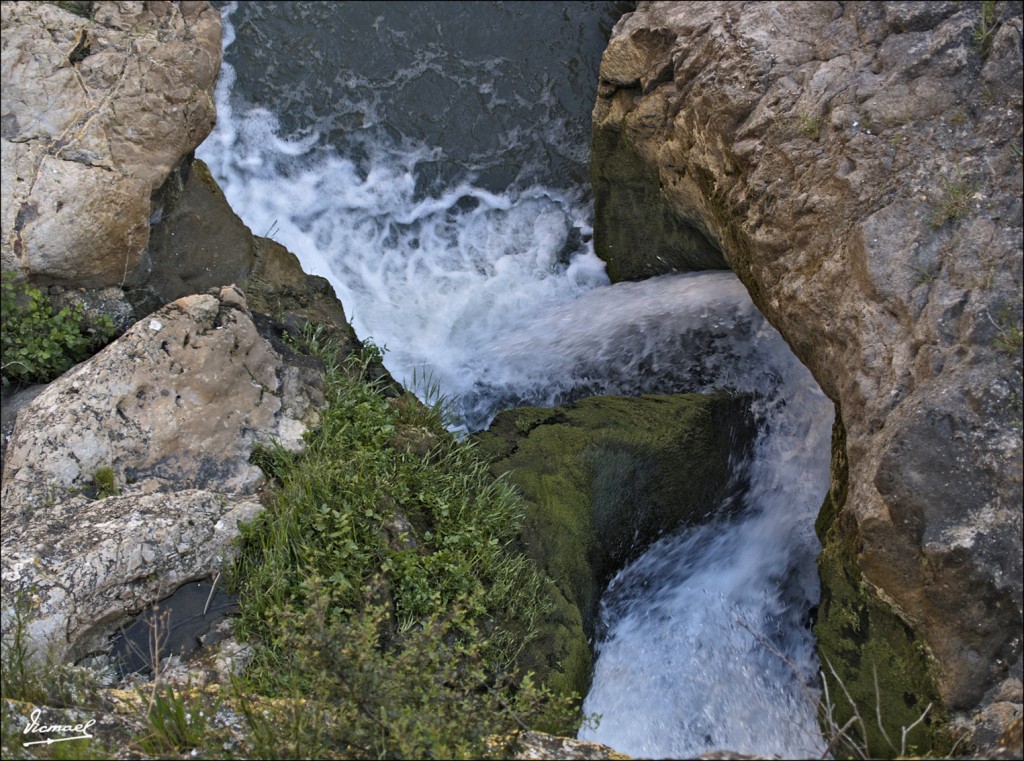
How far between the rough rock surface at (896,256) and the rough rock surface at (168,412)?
2.69m

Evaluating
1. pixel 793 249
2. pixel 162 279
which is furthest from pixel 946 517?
pixel 162 279

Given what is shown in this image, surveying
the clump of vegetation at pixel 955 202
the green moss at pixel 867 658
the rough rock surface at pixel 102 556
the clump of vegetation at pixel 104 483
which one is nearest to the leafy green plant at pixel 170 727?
the rough rock surface at pixel 102 556

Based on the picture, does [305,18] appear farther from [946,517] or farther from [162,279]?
[946,517]

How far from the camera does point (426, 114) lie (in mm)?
7746

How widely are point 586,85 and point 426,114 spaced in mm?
1366

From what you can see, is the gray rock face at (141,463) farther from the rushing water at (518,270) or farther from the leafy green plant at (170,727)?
the rushing water at (518,270)

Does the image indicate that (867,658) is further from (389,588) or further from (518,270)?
(518,270)

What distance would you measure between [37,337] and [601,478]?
3.00 metres

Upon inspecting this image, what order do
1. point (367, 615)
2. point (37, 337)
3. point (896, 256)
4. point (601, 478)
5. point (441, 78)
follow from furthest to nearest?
1. point (441, 78)
2. point (601, 478)
3. point (37, 337)
4. point (896, 256)
5. point (367, 615)

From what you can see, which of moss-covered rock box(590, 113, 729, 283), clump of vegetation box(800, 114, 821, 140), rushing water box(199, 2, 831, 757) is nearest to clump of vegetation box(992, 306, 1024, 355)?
clump of vegetation box(800, 114, 821, 140)

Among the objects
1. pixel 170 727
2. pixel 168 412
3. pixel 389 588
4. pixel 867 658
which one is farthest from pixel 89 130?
pixel 867 658

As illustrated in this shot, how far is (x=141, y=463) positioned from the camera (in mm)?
4355

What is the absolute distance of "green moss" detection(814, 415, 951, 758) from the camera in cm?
391

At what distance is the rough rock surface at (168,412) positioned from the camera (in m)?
4.25
